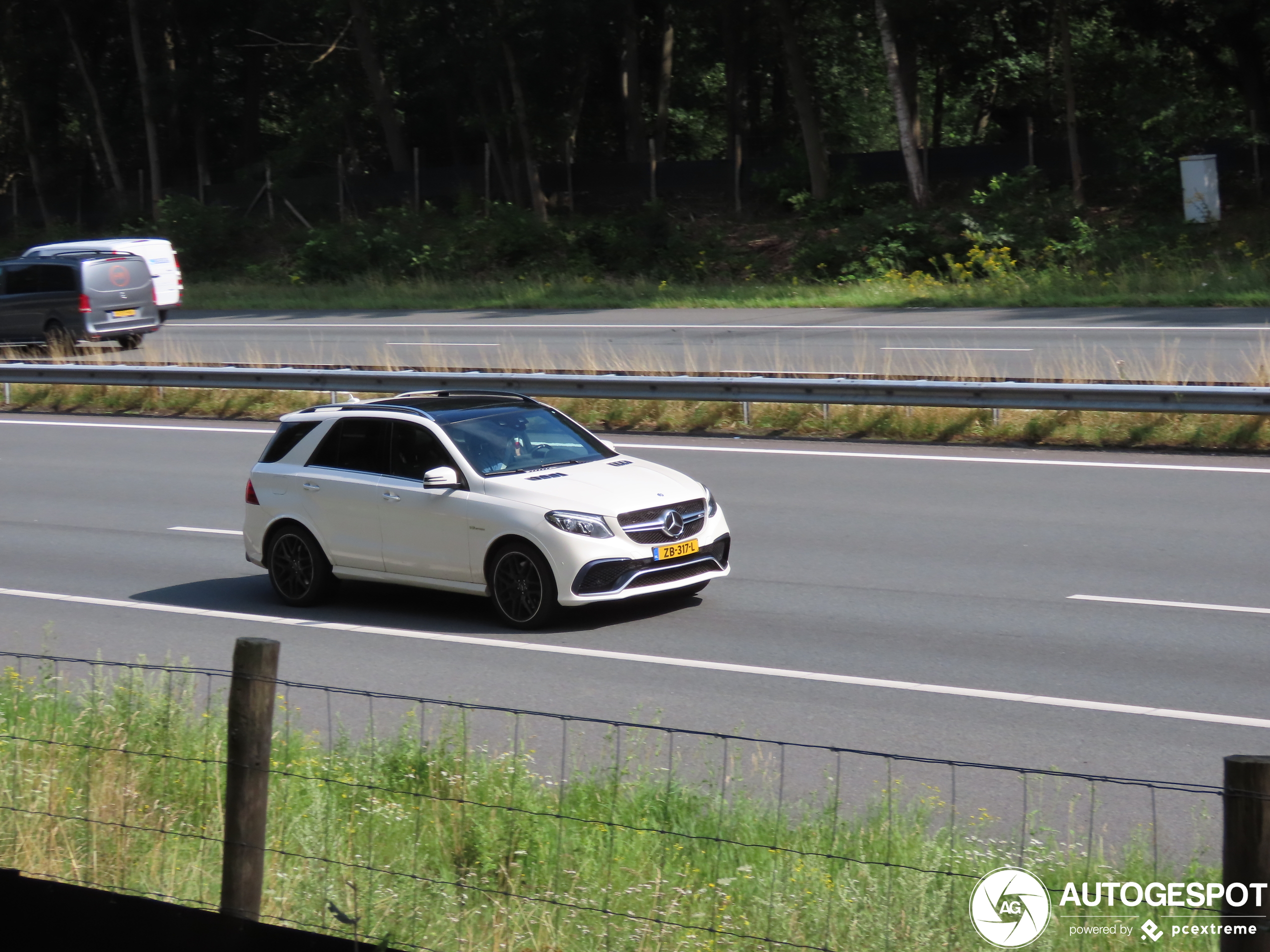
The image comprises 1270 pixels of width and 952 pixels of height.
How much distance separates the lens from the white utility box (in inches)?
1335

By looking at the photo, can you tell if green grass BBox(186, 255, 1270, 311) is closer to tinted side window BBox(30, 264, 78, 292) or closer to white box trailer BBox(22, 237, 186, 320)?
white box trailer BBox(22, 237, 186, 320)

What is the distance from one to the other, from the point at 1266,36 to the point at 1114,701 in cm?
3019

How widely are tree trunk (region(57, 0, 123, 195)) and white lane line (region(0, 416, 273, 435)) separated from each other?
41.4 metres

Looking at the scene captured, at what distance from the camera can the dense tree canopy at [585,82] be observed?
40062 mm

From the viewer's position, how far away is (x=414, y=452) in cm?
1097

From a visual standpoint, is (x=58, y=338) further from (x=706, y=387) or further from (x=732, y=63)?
(x=732, y=63)

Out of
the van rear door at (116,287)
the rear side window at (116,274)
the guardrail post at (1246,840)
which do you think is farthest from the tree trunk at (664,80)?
the guardrail post at (1246,840)

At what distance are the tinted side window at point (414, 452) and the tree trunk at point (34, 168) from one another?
5741cm

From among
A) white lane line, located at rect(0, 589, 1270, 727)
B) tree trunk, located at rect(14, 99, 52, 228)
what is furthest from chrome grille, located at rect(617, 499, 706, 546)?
tree trunk, located at rect(14, 99, 52, 228)

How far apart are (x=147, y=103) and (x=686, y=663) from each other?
175 ft

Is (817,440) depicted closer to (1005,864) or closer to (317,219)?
(1005,864)

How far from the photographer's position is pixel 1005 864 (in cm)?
527

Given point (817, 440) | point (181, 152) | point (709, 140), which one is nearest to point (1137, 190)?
point (817, 440)

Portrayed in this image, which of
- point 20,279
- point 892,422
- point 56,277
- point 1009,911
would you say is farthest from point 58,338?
point 1009,911
